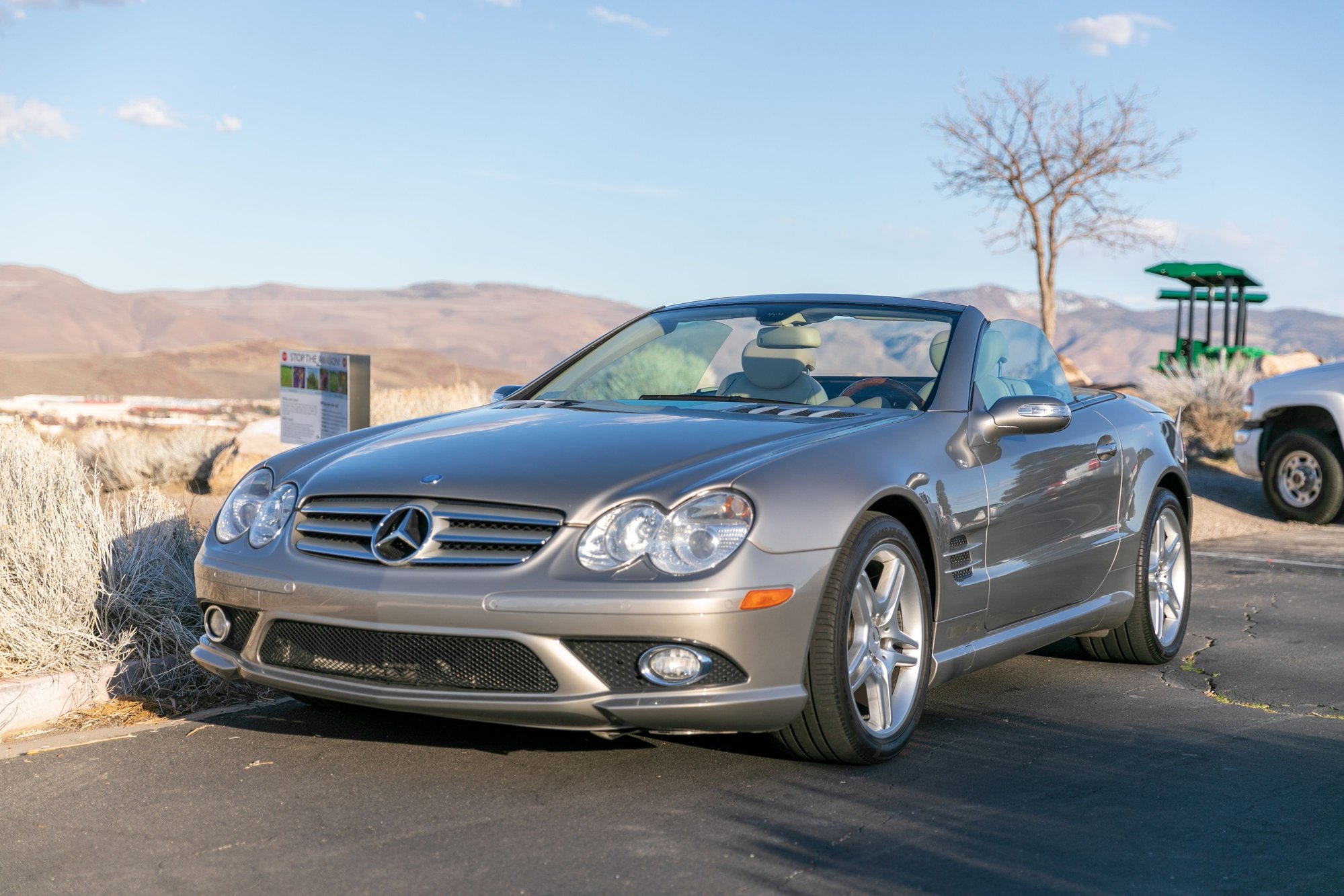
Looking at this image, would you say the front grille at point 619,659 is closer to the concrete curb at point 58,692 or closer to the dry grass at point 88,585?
the dry grass at point 88,585

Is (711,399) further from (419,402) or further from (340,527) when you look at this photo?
(419,402)

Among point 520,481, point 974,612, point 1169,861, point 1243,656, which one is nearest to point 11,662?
point 520,481

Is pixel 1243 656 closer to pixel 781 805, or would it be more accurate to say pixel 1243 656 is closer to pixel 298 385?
pixel 781 805

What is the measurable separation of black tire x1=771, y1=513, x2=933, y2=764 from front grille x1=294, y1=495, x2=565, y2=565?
0.82m

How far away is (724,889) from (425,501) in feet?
4.73

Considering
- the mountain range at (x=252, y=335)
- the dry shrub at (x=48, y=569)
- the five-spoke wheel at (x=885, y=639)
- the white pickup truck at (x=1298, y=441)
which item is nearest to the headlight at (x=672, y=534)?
the five-spoke wheel at (x=885, y=639)

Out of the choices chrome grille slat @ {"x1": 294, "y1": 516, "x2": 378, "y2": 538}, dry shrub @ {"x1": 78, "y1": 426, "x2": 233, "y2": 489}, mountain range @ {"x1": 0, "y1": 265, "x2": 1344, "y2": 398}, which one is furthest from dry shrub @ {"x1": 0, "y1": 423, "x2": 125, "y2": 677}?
mountain range @ {"x1": 0, "y1": 265, "x2": 1344, "y2": 398}

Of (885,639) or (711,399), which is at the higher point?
(711,399)

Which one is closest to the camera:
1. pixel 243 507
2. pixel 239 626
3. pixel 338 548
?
pixel 338 548

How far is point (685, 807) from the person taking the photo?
12.9 ft

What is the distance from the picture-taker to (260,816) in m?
3.88

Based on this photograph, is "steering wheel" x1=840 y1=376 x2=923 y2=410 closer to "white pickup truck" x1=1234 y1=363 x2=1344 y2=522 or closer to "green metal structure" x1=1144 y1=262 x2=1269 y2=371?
"white pickup truck" x1=1234 y1=363 x2=1344 y2=522

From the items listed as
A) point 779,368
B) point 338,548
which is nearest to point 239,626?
point 338,548

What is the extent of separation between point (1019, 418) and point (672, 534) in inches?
63.9
